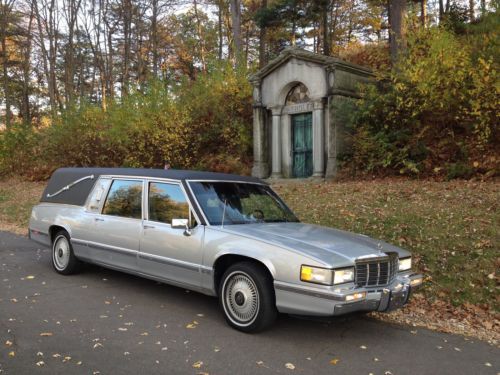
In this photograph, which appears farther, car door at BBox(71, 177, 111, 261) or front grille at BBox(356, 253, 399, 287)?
car door at BBox(71, 177, 111, 261)

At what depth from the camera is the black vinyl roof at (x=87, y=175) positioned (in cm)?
561

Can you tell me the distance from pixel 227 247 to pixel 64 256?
3419 mm

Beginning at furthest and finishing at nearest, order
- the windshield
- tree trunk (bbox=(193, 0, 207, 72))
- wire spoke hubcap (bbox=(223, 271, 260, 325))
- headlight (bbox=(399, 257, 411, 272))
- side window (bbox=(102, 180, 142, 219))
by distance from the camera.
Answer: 1. tree trunk (bbox=(193, 0, 207, 72))
2. side window (bbox=(102, 180, 142, 219))
3. the windshield
4. headlight (bbox=(399, 257, 411, 272))
5. wire spoke hubcap (bbox=(223, 271, 260, 325))

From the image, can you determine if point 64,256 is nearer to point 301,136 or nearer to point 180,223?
point 180,223

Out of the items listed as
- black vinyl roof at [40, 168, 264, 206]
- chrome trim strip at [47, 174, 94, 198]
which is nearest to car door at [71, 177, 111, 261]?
black vinyl roof at [40, 168, 264, 206]

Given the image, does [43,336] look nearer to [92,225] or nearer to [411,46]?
[92,225]

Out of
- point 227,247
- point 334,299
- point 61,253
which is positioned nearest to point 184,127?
point 61,253

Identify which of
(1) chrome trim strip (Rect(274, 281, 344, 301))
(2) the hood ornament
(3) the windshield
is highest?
(3) the windshield

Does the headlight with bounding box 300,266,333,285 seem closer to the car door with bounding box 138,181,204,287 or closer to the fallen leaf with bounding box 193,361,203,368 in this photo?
the fallen leaf with bounding box 193,361,203,368

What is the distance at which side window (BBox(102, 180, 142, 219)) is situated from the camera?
5.87 meters

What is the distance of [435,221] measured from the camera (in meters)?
7.88

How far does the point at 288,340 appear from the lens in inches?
171

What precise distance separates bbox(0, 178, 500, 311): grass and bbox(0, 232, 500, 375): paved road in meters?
1.69

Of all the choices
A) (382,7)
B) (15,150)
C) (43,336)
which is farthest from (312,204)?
(382,7)
